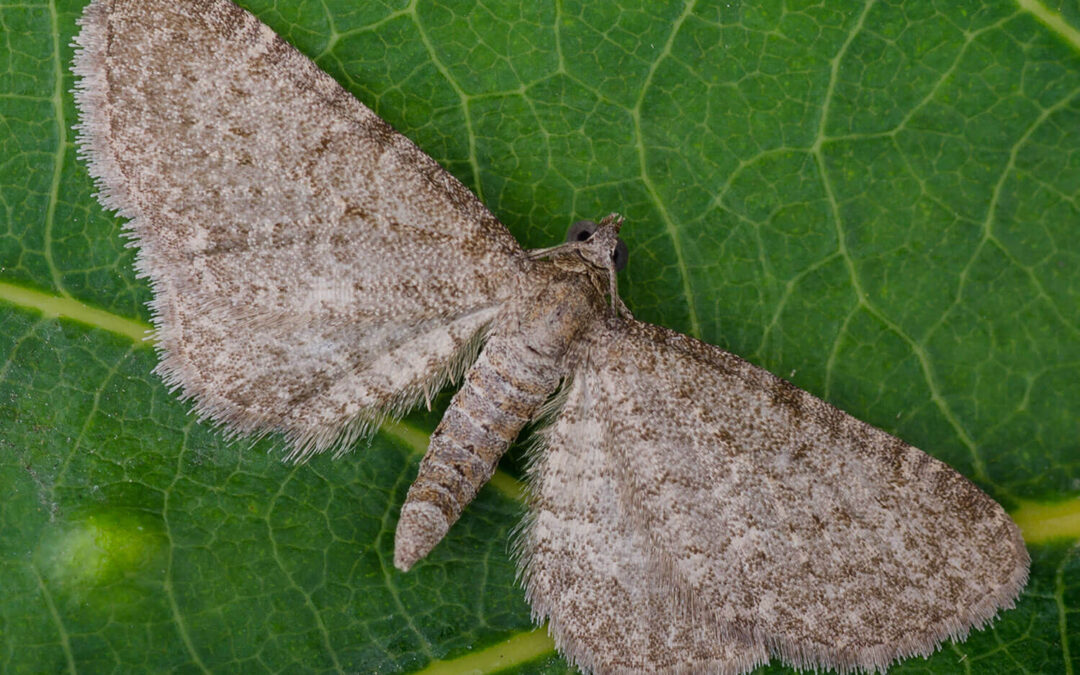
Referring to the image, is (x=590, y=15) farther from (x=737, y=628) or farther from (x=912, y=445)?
(x=737, y=628)

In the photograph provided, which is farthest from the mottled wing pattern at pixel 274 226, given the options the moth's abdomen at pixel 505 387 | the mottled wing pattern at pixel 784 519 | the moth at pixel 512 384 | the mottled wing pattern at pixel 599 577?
the mottled wing pattern at pixel 784 519

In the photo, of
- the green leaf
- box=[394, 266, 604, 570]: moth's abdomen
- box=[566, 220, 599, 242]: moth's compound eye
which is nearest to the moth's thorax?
box=[394, 266, 604, 570]: moth's abdomen

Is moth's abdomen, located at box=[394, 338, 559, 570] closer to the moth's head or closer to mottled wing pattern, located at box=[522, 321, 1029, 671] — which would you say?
mottled wing pattern, located at box=[522, 321, 1029, 671]

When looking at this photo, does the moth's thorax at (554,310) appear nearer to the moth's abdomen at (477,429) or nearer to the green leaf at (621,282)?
the moth's abdomen at (477,429)

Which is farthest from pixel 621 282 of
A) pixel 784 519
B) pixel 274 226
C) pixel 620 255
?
pixel 274 226

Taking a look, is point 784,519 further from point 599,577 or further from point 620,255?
point 620,255
